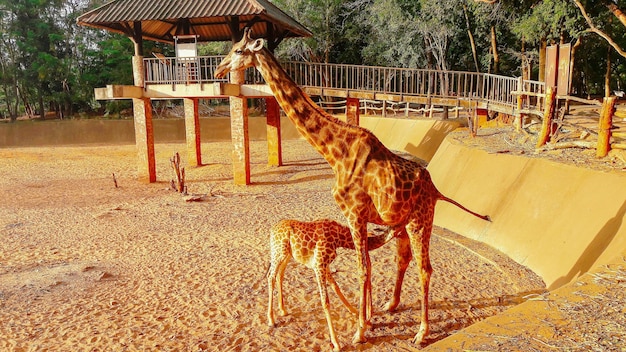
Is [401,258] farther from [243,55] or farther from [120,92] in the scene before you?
[120,92]

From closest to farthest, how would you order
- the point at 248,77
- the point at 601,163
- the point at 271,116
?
1. the point at 601,163
2. the point at 248,77
3. the point at 271,116

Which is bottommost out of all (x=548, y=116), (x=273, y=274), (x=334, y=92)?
(x=273, y=274)

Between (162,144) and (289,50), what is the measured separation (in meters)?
9.97

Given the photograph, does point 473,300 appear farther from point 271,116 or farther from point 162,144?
point 162,144

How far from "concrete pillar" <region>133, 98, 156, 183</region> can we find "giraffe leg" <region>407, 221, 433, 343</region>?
43.4 ft

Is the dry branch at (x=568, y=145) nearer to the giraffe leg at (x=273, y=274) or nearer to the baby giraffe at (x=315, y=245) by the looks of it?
the baby giraffe at (x=315, y=245)

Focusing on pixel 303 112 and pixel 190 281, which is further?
pixel 190 281

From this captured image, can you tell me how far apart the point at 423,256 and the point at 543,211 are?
12.3 ft

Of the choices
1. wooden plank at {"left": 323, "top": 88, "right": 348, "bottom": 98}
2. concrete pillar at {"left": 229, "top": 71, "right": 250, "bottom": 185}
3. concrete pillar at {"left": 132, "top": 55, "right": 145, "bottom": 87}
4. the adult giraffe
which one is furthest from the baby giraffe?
concrete pillar at {"left": 132, "top": 55, "right": 145, "bottom": 87}

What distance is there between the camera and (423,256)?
5.61 meters

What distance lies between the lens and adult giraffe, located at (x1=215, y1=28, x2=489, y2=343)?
211 inches

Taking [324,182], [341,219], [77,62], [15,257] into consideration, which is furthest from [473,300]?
[77,62]

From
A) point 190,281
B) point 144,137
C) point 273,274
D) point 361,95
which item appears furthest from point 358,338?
point 144,137

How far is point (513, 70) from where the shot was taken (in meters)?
28.8
